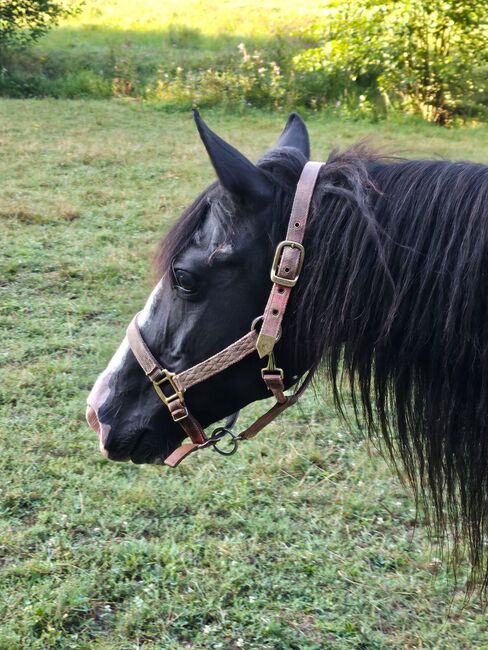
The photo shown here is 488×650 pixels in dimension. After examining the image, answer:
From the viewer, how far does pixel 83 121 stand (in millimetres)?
10359

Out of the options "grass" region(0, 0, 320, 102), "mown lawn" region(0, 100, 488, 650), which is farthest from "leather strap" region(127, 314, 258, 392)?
"grass" region(0, 0, 320, 102)

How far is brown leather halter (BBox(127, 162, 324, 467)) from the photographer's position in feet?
5.07

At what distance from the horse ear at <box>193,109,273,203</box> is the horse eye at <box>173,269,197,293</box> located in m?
0.22

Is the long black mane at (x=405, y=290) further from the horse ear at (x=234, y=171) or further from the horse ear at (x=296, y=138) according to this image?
the horse ear at (x=296, y=138)

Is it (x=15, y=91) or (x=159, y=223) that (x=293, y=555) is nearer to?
(x=159, y=223)

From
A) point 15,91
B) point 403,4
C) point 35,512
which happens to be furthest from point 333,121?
point 35,512

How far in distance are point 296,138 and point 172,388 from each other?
78 cm

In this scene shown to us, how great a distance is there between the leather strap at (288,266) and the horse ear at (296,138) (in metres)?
0.33

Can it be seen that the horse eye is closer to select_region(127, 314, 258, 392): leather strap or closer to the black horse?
the black horse

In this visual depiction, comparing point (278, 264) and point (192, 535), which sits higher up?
point (278, 264)

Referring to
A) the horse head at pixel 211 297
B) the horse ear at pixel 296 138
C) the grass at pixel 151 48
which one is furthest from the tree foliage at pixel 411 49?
the horse head at pixel 211 297

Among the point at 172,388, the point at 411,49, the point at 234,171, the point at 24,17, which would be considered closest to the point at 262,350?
the point at 172,388

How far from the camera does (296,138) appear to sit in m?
1.92

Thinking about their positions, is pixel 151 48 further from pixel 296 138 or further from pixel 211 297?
pixel 211 297
